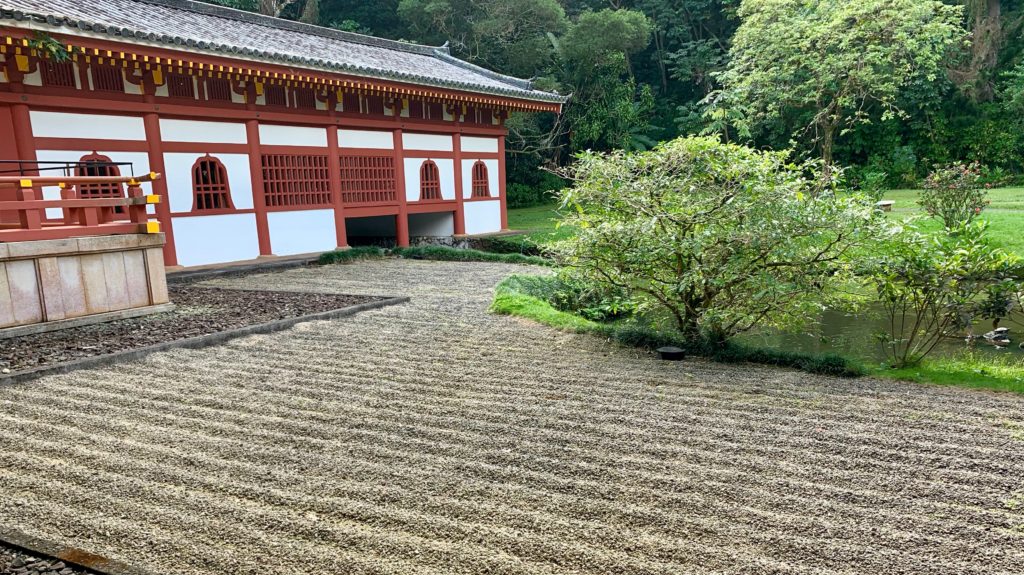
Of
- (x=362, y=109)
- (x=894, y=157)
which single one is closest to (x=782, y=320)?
(x=362, y=109)

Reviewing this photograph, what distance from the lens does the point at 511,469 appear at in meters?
3.36

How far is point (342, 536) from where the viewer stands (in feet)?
8.97

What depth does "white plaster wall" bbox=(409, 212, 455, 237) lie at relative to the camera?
16141mm

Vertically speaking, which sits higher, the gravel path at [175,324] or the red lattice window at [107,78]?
the red lattice window at [107,78]

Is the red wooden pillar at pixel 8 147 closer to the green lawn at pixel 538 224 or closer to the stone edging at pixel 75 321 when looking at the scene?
the stone edging at pixel 75 321

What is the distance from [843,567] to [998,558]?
0.61 meters

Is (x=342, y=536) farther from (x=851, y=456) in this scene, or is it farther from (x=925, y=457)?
(x=925, y=457)

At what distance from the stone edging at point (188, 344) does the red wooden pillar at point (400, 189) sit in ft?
22.1

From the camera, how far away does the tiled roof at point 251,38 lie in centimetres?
866

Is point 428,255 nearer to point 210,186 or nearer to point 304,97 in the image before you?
point 304,97

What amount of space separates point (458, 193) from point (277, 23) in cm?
546

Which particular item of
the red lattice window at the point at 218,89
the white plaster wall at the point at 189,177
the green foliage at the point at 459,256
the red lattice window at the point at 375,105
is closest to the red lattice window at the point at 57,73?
the white plaster wall at the point at 189,177

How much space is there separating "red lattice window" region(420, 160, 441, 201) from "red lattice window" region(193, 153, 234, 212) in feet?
15.2

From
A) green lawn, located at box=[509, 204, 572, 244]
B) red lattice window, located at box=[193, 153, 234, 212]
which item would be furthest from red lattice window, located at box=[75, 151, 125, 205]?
green lawn, located at box=[509, 204, 572, 244]
